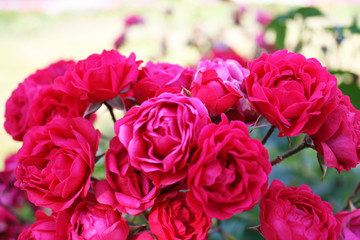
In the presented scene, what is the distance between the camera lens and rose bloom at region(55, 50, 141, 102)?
44 centimetres

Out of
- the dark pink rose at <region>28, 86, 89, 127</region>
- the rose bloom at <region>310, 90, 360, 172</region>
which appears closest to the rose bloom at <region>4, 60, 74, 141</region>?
the dark pink rose at <region>28, 86, 89, 127</region>

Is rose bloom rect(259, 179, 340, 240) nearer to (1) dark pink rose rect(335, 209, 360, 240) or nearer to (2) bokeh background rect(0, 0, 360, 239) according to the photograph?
(1) dark pink rose rect(335, 209, 360, 240)

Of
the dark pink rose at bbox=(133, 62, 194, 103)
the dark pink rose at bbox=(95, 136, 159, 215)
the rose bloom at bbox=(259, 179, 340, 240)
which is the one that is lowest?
the rose bloom at bbox=(259, 179, 340, 240)

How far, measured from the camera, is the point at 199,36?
4.54 feet

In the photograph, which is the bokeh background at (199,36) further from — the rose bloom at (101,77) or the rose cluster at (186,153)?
the rose bloom at (101,77)

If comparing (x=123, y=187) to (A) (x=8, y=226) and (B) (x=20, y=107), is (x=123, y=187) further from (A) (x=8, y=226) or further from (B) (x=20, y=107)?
(A) (x=8, y=226)

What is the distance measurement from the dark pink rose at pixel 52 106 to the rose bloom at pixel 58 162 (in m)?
0.05

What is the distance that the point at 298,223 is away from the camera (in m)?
0.38

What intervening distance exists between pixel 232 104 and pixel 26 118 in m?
0.32

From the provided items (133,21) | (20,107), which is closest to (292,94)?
(20,107)

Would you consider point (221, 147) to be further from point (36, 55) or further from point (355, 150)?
point (36, 55)

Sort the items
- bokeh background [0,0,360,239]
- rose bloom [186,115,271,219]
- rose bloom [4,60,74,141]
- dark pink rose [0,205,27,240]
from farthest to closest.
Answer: bokeh background [0,0,360,239] → dark pink rose [0,205,27,240] → rose bloom [4,60,74,141] → rose bloom [186,115,271,219]

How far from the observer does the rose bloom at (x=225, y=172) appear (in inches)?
13.3

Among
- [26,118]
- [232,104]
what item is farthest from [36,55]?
[232,104]
